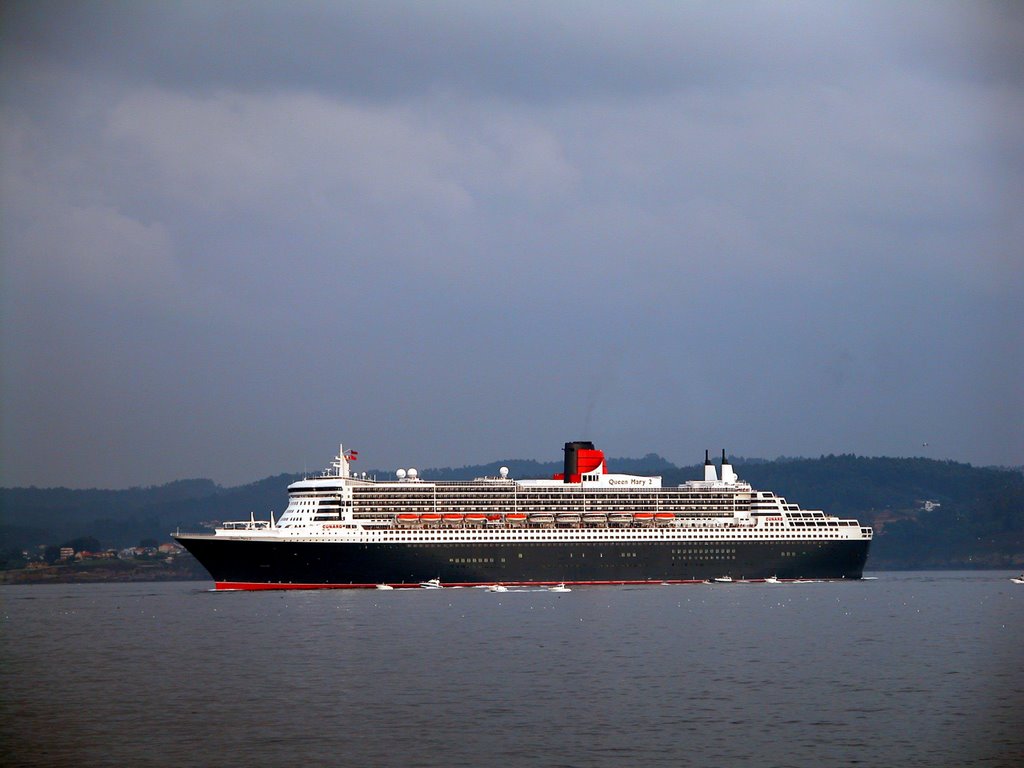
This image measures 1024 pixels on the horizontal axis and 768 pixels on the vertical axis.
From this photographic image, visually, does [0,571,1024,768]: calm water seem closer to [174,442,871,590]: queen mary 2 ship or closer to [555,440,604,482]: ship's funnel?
[174,442,871,590]: queen mary 2 ship

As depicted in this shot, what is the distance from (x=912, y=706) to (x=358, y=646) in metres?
25.5

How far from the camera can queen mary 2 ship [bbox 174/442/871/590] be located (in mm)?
101750

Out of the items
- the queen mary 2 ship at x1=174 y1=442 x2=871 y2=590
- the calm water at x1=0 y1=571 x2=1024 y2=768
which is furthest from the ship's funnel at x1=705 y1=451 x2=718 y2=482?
the calm water at x1=0 y1=571 x2=1024 y2=768

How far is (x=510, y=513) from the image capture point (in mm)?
109438

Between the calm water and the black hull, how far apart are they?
71.6ft

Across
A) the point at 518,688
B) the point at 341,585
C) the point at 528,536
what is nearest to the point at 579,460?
the point at 528,536

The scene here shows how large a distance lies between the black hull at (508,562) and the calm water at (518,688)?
71.6ft

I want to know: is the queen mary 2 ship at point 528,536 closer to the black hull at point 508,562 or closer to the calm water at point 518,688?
the black hull at point 508,562

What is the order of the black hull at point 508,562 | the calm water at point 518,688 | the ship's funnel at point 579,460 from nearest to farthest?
the calm water at point 518,688 → the black hull at point 508,562 → the ship's funnel at point 579,460

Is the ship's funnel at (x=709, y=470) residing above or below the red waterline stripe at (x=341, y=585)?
above

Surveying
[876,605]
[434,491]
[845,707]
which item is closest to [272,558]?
[434,491]

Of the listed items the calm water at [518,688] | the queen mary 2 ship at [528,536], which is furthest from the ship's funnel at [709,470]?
the calm water at [518,688]

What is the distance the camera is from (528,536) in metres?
107

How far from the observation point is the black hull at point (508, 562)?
3981 inches
